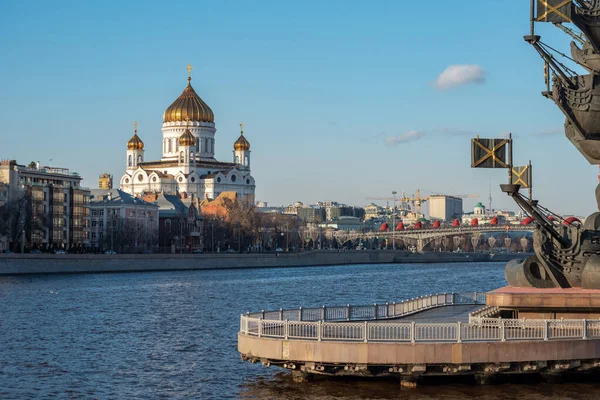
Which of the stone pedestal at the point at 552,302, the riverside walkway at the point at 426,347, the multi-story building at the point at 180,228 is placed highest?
the multi-story building at the point at 180,228

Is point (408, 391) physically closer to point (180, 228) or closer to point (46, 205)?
point (46, 205)

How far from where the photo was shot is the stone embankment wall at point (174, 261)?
308 ft

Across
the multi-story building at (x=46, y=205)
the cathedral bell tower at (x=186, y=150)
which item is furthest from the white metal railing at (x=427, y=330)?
the cathedral bell tower at (x=186, y=150)

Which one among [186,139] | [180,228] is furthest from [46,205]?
[186,139]

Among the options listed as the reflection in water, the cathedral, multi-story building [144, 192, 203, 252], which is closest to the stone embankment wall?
multi-story building [144, 192, 203, 252]

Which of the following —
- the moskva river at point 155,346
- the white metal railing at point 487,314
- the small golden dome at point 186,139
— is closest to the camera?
the moskva river at point 155,346

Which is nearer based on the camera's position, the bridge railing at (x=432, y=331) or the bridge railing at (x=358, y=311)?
the bridge railing at (x=432, y=331)

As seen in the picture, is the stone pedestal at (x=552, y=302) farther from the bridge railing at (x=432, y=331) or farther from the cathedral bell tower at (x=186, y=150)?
the cathedral bell tower at (x=186, y=150)

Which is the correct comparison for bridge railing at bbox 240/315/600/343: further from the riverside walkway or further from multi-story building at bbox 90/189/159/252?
multi-story building at bbox 90/189/159/252

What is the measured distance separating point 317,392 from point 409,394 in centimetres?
236

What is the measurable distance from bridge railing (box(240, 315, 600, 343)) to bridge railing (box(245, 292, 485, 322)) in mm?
2379

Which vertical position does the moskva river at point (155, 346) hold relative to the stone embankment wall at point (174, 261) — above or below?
below

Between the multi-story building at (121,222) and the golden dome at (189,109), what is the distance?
129 feet

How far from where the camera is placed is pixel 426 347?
2822cm
